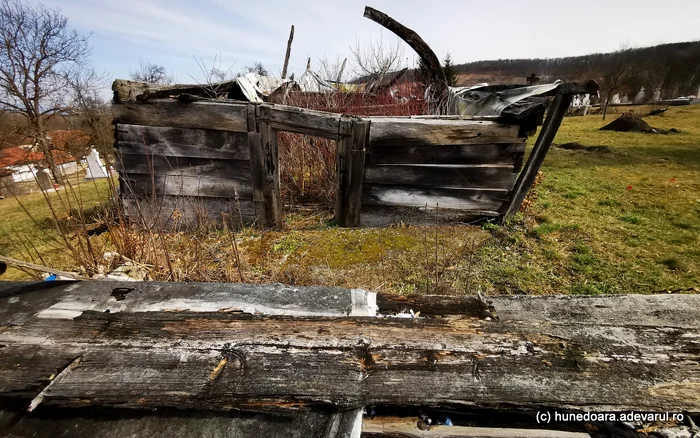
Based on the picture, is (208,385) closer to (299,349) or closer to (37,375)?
(299,349)

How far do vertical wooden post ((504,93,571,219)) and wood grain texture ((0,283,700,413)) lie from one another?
3610 millimetres

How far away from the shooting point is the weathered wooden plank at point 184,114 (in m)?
4.08

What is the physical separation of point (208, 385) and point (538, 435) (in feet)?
2.44

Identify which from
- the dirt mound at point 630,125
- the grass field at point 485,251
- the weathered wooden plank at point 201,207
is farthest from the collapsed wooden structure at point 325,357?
the dirt mound at point 630,125

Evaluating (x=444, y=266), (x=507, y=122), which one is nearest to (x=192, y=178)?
(x=444, y=266)

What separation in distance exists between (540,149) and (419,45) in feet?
14.4

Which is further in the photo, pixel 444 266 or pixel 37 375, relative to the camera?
pixel 444 266

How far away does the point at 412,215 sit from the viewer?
4707 mm

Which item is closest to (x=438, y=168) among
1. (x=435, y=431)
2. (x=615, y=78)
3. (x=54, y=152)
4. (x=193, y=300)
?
(x=193, y=300)

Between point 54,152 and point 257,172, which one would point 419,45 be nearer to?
point 257,172

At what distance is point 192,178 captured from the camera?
14.7ft

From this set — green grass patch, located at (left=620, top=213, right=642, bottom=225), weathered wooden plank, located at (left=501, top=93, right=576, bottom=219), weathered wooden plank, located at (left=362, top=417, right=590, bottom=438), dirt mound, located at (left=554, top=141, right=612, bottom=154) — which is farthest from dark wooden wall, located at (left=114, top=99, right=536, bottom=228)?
dirt mound, located at (left=554, top=141, right=612, bottom=154)

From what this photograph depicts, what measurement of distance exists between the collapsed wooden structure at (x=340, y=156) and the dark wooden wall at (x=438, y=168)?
14 millimetres

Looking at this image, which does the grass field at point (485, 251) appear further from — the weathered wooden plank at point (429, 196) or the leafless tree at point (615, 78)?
the leafless tree at point (615, 78)
